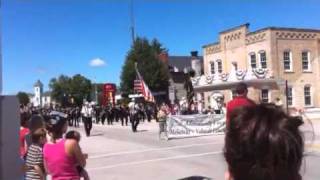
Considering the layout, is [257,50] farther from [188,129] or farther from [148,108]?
[188,129]

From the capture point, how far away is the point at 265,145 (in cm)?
186

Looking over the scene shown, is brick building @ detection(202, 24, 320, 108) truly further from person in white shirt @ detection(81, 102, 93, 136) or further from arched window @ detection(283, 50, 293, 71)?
person in white shirt @ detection(81, 102, 93, 136)

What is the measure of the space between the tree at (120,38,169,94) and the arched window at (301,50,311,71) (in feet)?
79.3

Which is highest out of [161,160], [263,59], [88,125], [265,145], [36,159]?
[263,59]

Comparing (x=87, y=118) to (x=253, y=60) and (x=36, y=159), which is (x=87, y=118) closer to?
(x=253, y=60)

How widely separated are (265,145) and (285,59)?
44.0 m

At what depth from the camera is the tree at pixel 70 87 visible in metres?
120

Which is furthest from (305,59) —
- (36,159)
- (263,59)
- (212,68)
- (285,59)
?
(36,159)

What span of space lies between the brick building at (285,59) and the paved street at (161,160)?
22.8 meters

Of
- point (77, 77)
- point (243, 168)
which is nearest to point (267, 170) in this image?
point (243, 168)

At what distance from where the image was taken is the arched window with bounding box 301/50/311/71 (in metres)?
45.5

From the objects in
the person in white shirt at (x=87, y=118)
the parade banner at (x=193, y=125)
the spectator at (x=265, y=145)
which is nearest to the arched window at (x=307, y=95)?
the parade banner at (x=193, y=125)

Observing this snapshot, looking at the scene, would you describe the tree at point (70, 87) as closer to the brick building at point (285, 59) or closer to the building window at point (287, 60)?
the brick building at point (285, 59)

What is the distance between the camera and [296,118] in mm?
2004
